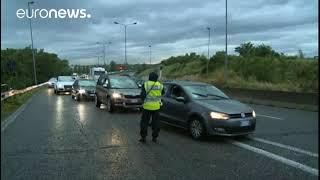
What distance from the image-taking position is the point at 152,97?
11.5 m

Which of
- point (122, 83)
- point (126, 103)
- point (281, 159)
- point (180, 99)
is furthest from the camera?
point (122, 83)

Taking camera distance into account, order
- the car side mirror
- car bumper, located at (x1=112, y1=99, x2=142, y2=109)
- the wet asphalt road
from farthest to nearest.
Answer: car bumper, located at (x1=112, y1=99, x2=142, y2=109) < the car side mirror < the wet asphalt road

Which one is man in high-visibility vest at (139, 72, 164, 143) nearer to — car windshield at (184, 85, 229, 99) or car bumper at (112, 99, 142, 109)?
car windshield at (184, 85, 229, 99)

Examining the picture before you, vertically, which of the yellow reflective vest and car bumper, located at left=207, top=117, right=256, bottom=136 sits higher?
the yellow reflective vest

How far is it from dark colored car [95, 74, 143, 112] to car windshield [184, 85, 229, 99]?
20.9 ft

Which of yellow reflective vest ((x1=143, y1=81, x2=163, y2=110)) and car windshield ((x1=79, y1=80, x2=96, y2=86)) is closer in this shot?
yellow reflective vest ((x1=143, y1=81, x2=163, y2=110))

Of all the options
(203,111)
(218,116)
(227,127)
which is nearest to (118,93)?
(203,111)

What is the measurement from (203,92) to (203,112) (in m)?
1.50

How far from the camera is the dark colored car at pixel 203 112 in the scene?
11.3 meters

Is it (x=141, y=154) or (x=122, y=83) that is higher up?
(x=122, y=83)

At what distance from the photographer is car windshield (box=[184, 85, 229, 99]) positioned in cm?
1272

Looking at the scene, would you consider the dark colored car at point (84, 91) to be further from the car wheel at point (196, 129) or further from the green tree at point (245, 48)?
the green tree at point (245, 48)

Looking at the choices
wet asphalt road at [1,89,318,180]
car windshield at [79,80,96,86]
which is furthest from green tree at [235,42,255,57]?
wet asphalt road at [1,89,318,180]

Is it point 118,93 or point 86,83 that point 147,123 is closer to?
point 118,93
